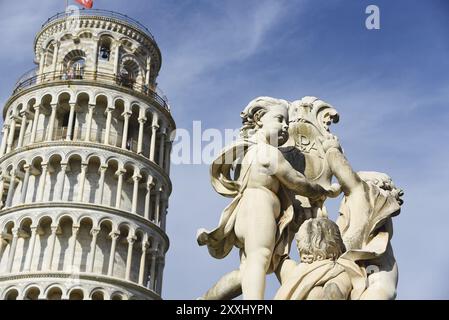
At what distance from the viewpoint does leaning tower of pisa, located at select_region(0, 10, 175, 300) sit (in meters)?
46.9

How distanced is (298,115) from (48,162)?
4434 cm

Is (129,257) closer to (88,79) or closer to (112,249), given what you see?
(112,249)

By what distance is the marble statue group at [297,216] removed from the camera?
16.9 ft

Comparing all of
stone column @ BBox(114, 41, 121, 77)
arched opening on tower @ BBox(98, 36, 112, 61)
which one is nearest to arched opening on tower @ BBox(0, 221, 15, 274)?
stone column @ BBox(114, 41, 121, 77)

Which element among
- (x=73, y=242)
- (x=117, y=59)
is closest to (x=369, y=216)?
(x=73, y=242)

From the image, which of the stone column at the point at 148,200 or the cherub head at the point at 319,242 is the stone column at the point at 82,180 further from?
the cherub head at the point at 319,242

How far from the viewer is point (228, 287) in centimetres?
553

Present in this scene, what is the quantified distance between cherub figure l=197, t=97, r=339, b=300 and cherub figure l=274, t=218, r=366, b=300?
28 centimetres

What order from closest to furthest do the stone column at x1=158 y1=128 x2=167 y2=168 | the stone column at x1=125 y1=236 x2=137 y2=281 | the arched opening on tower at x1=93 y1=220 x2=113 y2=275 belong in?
1. the arched opening on tower at x1=93 y1=220 x2=113 y2=275
2. the stone column at x1=125 y1=236 x2=137 y2=281
3. the stone column at x1=158 y1=128 x2=167 y2=168

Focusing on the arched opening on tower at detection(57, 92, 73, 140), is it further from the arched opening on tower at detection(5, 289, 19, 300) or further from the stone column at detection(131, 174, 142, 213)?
the arched opening on tower at detection(5, 289, 19, 300)

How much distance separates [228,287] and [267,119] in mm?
1304

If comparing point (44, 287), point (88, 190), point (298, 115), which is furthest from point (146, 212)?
point (298, 115)
